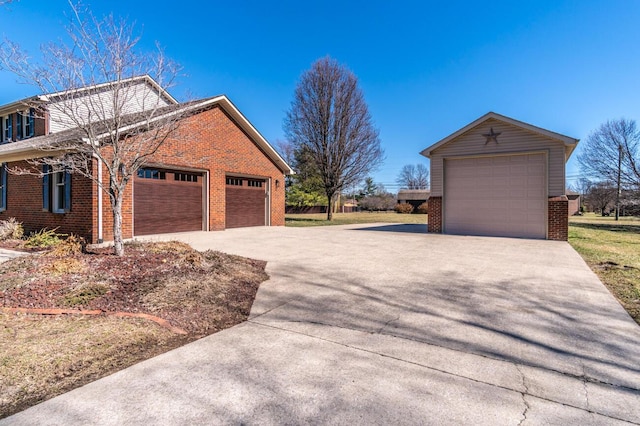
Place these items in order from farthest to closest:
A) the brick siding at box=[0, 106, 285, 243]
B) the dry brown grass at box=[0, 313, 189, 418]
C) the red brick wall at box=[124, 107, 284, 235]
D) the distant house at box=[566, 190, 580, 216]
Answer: the distant house at box=[566, 190, 580, 216]
the red brick wall at box=[124, 107, 284, 235]
the brick siding at box=[0, 106, 285, 243]
the dry brown grass at box=[0, 313, 189, 418]

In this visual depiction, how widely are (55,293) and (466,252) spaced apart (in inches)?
336

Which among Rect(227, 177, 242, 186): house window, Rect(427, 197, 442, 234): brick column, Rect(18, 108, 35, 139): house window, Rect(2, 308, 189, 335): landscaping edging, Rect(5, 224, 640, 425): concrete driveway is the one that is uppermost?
Rect(18, 108, 35, 139): house window

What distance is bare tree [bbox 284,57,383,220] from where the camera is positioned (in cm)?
2355

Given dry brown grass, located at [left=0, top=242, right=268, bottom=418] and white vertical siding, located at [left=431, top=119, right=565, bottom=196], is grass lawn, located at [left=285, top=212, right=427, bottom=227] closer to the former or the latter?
white vertical siding, located at [left=431, top=119, right=565, bottom=196]

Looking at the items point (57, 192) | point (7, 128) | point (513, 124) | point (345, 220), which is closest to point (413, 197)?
point (345, 220)

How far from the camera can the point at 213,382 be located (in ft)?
8.44

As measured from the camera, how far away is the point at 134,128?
786 centimetres

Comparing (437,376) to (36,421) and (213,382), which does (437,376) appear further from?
(36,421)

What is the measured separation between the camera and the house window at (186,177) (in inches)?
526

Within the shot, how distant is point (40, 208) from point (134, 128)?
21.0 ft

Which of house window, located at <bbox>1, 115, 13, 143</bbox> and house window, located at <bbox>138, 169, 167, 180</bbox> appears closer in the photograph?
house window, located at <bbox>138, 169, 167, 180</bbox>

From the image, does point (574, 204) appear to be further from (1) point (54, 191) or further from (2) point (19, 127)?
(2) point (19, 127)

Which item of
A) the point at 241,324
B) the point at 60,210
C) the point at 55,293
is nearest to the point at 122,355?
the point at 241,324

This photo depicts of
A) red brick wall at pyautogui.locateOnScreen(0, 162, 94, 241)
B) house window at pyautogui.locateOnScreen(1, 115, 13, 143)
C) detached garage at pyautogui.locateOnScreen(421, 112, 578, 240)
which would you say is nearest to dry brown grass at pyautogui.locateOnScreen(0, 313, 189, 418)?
red brick wall at pyautogui.locateOnScreen(0, 162, 94, 241)
